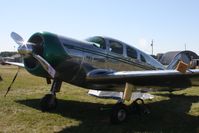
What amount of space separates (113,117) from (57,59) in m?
2.14

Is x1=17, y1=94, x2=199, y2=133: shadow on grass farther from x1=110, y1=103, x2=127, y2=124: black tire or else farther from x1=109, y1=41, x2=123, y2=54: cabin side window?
x1=109, y1=41, x2=123, y2=54: cabin side window

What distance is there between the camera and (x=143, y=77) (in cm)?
892

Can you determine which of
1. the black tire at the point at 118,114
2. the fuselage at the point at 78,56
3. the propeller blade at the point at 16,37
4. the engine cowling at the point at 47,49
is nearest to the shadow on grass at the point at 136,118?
the black tire at the point at 118,114

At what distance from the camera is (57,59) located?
8508 millimetres

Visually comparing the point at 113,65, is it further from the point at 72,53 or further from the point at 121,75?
the point at 72,53

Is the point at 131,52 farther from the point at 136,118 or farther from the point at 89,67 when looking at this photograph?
the point at 136,118

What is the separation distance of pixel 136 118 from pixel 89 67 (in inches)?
79.7

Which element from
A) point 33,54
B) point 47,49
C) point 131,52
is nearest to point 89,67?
point 47,49

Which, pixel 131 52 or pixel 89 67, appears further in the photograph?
pixel 131 52

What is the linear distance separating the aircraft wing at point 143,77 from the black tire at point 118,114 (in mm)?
815

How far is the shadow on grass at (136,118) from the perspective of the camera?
26.2 ft

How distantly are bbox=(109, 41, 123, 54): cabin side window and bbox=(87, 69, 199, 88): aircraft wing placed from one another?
0.88m

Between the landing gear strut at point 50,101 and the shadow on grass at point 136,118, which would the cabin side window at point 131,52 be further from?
the landing gear strut at point 50,101

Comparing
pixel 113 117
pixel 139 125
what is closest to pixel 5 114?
pixel 113 117
